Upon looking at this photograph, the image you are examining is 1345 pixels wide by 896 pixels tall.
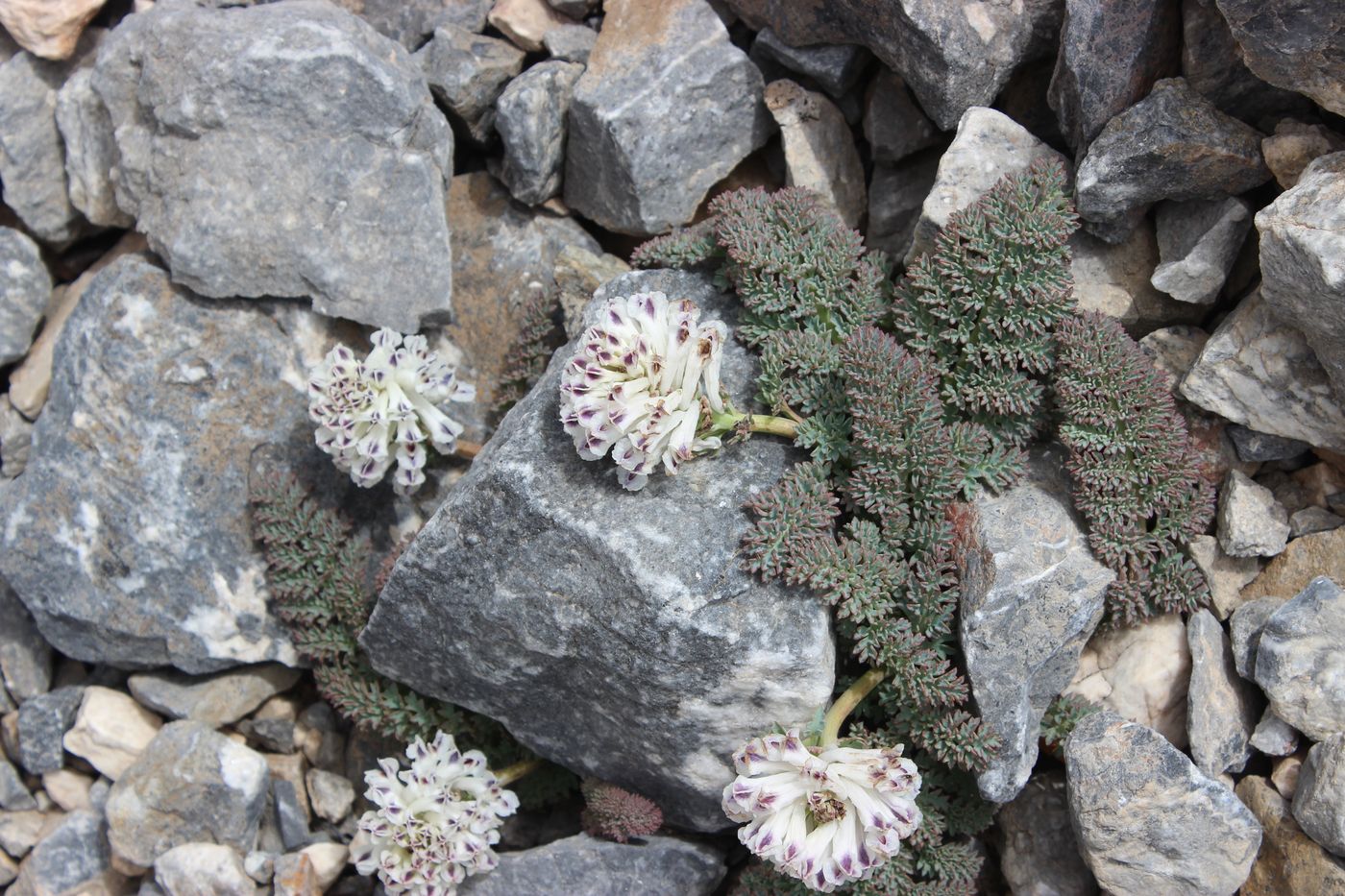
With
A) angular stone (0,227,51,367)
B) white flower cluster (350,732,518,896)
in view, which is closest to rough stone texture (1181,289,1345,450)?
white flower cluster (350,732,518,896)

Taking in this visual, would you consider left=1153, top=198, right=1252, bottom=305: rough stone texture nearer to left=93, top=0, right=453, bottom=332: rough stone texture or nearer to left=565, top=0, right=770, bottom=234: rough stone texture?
left=565, top=0, right=770, bottom=234: rough stone texture

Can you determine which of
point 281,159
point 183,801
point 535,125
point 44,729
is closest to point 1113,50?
point 535,125

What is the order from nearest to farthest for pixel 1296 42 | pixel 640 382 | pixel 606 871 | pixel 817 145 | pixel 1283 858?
pixel 1296 42, pixel 640 382, pixel 1283 858, pixel 606 871, pixel 817 145

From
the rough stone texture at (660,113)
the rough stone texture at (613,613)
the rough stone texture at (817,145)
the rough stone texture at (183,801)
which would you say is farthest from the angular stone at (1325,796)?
the rough stone texture at (183,801)

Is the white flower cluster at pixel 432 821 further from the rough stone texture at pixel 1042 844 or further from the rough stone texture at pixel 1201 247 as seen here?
the rough stone texture at pixel 1201 247

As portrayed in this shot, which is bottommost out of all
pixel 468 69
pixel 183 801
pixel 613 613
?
pixel 183 801

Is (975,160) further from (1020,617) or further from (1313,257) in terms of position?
(1020,617)

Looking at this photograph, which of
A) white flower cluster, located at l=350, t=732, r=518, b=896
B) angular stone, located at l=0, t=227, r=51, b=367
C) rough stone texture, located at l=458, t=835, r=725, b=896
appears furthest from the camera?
angular stone, located at l=0, t=227, r=51, b=367
